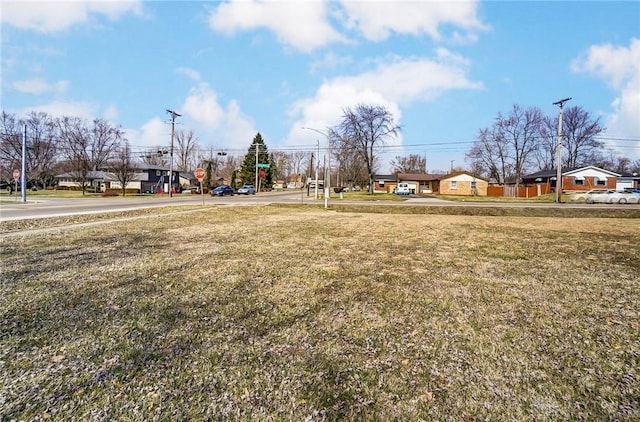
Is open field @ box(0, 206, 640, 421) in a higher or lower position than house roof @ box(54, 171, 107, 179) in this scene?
lower

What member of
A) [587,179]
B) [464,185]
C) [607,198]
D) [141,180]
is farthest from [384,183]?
[141,180]

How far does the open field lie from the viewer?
2.26 m

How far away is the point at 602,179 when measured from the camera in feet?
157

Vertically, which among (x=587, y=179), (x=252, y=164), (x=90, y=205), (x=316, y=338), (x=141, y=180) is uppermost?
(x=252, y=164)

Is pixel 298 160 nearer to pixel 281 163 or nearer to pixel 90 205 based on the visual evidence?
pixel 281 163

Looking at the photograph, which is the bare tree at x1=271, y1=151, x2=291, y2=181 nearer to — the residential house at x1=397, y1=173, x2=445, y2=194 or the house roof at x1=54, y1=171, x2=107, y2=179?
the residential house at x1=397, y1=173, x2=445, y2=194

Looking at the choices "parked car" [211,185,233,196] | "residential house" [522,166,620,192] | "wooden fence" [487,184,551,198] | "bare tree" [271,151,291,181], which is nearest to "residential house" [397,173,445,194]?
"wooden fence" [487,184,551,198]

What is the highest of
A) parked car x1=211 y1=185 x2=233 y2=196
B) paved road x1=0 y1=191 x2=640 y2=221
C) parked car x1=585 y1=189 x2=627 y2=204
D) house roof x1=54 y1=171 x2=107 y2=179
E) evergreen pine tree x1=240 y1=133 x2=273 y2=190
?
evergreen pine tree x1=240 y1=133 x2=273 y2=190

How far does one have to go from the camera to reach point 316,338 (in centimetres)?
321

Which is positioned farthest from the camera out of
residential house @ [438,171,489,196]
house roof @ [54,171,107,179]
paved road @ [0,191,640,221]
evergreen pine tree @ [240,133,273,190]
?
evergreen pine tree @ [240,133,273,190]

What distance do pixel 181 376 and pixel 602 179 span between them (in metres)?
62.8

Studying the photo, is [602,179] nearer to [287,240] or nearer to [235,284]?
[287,240]

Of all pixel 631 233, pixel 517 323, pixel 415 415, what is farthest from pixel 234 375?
pixel 631 233

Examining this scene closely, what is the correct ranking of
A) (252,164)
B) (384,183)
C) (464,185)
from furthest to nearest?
(252,164) → (384,183) → (464,185)
